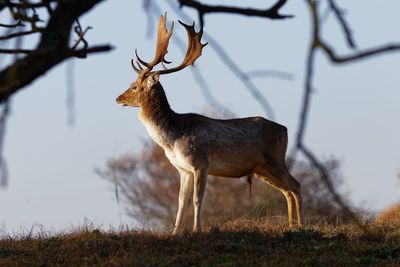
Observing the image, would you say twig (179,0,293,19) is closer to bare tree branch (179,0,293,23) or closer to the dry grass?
bare tree branch (179,0,293,23)

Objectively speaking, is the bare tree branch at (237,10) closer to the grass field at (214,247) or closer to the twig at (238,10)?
the twig at (238,10)

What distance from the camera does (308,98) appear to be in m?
2.90

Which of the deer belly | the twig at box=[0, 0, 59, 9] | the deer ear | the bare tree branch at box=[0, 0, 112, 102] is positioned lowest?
Answer: the deer belly

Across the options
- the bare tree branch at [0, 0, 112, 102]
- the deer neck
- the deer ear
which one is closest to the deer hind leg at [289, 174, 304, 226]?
the deer neck

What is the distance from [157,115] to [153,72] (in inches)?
20.3

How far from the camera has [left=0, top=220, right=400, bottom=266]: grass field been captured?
9.12 meters

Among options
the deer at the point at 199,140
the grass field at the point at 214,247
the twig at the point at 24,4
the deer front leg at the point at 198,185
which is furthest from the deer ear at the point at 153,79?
the twig at the point at 24,4

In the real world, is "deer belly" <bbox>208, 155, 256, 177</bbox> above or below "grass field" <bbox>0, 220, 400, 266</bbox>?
above

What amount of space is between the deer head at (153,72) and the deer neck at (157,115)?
5 cm

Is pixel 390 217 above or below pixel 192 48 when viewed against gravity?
below

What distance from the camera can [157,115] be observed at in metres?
12.0

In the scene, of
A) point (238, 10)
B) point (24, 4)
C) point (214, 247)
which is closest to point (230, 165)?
point (214, 247)

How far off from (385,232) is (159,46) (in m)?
3.60

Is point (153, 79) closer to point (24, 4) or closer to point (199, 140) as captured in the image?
point (199, 140)
